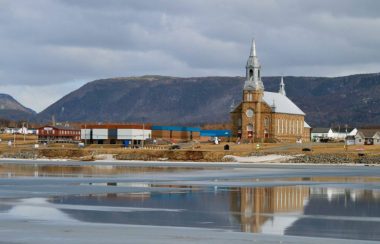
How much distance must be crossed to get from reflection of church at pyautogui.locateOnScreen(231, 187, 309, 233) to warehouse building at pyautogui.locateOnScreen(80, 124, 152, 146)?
347ft

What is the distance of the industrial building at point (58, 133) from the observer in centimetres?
17884

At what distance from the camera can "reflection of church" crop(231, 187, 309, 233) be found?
30094 mm

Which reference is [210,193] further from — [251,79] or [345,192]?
[251,79]

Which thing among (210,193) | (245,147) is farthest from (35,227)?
(245,147)

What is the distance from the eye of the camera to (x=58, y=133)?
184000mm

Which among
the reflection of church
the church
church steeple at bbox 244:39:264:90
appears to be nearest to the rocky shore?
the church

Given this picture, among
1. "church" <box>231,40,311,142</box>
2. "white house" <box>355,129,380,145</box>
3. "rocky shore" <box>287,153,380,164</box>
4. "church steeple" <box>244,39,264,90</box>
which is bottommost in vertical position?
"rocky shore" <box>287,153,380,164</box>

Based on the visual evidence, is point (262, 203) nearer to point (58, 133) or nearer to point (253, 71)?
point (253, 71)

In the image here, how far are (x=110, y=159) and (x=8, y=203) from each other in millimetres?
75261

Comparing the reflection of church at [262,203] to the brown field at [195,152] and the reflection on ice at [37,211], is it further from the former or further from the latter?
the brown field at [195,152]

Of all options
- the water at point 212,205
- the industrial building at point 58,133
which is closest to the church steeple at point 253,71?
the industrial building at point 58,133

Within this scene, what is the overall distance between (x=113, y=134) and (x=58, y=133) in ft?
113

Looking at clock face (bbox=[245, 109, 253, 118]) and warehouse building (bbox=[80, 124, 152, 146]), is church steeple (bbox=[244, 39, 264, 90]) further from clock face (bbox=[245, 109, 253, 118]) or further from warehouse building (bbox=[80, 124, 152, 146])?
warehouse building (bbox=[80, 124, 152, 146])

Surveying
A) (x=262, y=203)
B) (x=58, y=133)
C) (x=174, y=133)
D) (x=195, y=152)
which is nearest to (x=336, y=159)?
(x=195, y=152)
